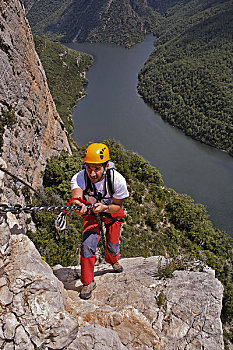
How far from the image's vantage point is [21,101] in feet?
48.6

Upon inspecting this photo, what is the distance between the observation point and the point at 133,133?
6762 cm

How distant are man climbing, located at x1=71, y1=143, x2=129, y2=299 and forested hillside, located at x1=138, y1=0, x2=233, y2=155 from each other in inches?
2703

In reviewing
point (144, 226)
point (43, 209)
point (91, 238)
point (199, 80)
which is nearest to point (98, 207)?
point (91, 238)

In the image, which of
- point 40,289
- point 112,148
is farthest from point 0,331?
point 112,148

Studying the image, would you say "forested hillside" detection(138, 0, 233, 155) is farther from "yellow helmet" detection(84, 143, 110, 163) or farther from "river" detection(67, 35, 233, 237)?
"yellow helmet" detection(84, 143, 110, 163)

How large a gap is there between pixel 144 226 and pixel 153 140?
4748 centimetres

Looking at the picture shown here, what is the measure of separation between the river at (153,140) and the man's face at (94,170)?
4177 centimetres

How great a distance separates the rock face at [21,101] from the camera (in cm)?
1278

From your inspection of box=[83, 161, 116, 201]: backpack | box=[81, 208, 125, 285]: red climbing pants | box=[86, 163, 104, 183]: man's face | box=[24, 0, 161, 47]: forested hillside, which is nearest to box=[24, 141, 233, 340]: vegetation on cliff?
box=[81, 208, 125, 285]: red climbing pants

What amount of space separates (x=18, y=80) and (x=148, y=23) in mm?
197128

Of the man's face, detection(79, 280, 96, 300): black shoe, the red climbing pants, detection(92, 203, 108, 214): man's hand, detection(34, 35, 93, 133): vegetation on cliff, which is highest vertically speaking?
detection(34, 35, 93, 133): vegetation on cliff

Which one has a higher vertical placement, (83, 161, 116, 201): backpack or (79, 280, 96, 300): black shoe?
(83, 161, 116, 201): backpack

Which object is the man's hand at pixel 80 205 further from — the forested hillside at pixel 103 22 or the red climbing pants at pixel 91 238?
the forested hillside at pixel 103 22

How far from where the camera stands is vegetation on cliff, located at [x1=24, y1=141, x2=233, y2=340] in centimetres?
1291
